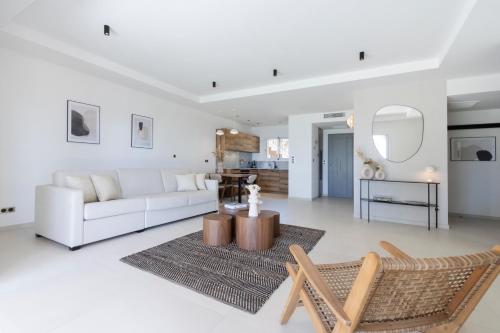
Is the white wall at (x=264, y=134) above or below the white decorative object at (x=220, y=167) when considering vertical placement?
above

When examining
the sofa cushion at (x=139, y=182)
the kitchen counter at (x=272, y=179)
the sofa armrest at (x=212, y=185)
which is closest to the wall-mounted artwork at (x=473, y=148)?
the kitchen counter at (x=272, y=179)

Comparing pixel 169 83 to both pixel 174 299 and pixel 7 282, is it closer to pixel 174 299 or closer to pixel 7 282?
pixel 7 282

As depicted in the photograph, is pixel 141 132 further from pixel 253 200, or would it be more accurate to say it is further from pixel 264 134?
pixel 264 134

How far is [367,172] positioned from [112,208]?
13.8ft

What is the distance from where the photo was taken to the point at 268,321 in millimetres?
1533

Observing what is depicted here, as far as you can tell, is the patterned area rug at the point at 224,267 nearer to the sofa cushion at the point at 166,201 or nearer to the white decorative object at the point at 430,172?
the sofa cushion at the point at 166,201

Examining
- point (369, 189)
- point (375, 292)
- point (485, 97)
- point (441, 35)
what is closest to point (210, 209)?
point (369, 189)

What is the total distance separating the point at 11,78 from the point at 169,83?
235 centimetres

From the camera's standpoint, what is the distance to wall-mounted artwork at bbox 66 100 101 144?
3907mm

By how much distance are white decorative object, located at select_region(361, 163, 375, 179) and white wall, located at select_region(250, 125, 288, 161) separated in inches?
176

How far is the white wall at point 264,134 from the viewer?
875 cm

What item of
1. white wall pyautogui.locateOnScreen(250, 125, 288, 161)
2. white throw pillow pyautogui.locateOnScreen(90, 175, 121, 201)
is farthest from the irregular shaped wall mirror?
white throw pillow pyautogui.locateOnScreen(90, 175, 121, 201)

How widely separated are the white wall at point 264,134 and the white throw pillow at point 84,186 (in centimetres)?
660

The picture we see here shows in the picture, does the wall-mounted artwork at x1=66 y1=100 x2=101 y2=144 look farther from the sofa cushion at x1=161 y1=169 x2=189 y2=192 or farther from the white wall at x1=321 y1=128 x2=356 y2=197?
the white wall at x1=321 y1=128 x2=356 y2=197
